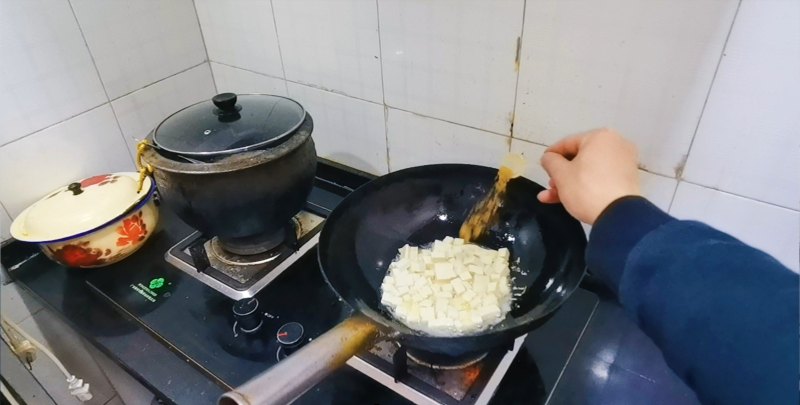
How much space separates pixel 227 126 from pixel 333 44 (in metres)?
0.28

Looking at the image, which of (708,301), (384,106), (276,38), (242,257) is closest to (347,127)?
(384,106)

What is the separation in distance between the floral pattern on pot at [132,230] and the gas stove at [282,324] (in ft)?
0.17

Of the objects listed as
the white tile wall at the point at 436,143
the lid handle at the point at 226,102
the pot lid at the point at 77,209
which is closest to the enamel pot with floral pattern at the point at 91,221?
the pot lid at the point at 77,209

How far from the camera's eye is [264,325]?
0.81 metres

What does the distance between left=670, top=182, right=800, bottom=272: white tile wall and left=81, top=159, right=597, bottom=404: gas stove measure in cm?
23

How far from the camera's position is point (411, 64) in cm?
86

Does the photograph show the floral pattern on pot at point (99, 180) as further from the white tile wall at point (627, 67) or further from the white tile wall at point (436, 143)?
the white tile wall at point (627, 67)

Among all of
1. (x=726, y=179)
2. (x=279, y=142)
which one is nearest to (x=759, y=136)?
(x=726, y=179)

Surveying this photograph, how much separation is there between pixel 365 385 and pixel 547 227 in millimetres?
367

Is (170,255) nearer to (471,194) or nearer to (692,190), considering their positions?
(471,194)

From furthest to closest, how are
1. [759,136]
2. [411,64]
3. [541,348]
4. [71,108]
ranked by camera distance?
[71,108], [411,64], [541,348], [759,136]

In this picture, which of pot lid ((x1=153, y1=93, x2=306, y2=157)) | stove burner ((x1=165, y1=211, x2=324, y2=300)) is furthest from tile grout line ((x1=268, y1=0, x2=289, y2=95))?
stove burner ((x1=165, y1=211, x2=324, y2=300))

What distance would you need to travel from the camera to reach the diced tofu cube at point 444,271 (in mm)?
741

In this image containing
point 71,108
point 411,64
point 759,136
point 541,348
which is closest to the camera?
point 759,136
